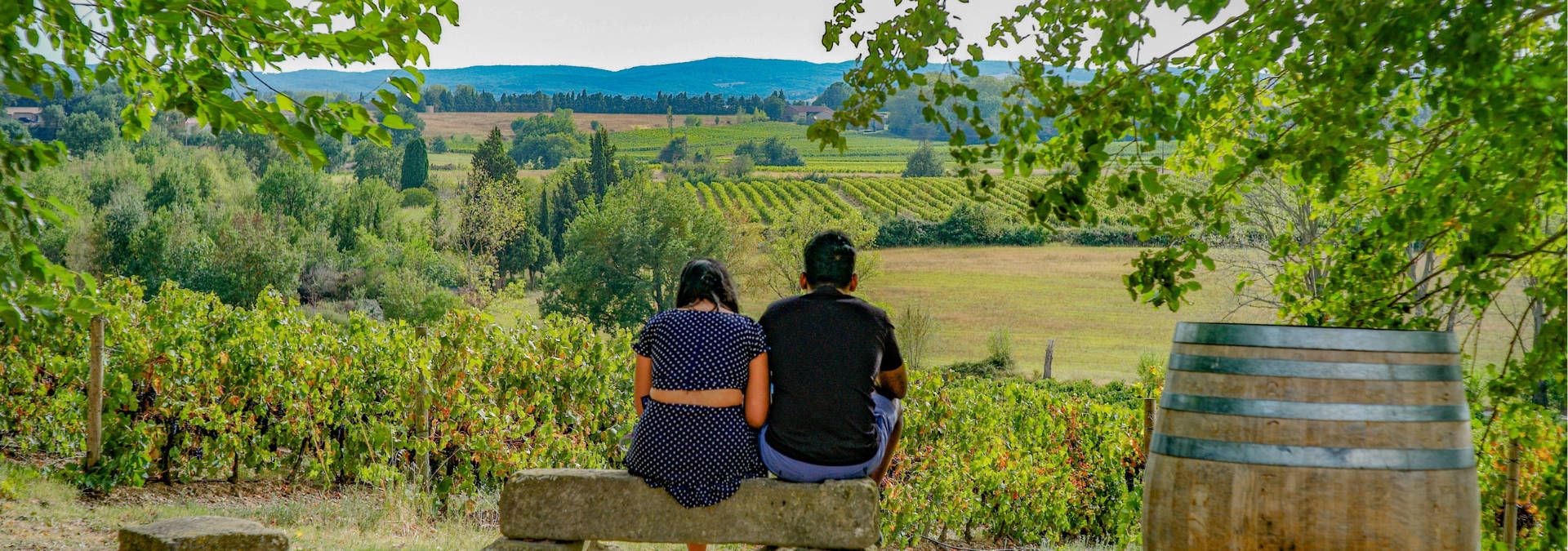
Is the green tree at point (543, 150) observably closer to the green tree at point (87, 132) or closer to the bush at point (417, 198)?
the bush at point (417, 198)

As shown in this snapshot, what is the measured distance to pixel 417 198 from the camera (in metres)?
75.6

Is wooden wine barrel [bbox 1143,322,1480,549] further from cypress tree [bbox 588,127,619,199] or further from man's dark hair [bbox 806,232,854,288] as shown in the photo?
cypress tree [bbox 588,127,619,199]

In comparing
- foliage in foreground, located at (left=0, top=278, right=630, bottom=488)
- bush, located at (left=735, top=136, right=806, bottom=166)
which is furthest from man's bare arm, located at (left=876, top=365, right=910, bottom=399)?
bush, located at (left=735, top=136, right=806, bottom=166)

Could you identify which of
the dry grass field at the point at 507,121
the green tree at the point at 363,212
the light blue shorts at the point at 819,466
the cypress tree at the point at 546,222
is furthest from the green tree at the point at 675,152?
the light blue shorts at the point at 819,466

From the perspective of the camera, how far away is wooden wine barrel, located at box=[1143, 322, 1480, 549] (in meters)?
2.01

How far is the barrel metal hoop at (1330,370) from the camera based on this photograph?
2.03m

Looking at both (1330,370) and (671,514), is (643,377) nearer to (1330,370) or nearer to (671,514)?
(671,514)

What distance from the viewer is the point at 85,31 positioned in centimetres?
370

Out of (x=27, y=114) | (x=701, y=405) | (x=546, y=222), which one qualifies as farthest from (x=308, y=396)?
(x=27, y=114)

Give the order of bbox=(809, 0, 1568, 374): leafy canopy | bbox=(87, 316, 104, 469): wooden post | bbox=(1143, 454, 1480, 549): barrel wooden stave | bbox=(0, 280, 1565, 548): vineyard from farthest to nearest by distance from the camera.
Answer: bbox=(0, 280, 1565, 548): vineyard
bbox=(87, 316, 104, 469): wooden post
bbox=(809, 0, 1568, 374): leafy canopy
bbox=(1143, 454, 1480, 549): barrel wooden stave

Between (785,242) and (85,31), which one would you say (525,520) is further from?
(785,242)

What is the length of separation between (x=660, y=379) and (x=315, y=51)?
1.43m

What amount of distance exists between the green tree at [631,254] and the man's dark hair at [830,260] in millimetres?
50130

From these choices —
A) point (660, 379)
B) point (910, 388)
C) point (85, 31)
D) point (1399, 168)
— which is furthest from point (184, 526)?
point (910, 388)
